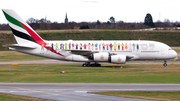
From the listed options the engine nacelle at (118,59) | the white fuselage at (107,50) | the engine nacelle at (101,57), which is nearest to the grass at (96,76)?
the engine nacelle at (118,59)

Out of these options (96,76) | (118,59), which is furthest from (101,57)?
(96,76)

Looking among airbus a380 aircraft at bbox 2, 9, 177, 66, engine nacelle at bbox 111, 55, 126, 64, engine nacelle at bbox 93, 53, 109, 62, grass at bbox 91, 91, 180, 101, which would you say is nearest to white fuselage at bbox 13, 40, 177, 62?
airbus a380 aircraft at bbox 2, 9, 177, 66

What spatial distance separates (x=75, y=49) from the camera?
45.9m

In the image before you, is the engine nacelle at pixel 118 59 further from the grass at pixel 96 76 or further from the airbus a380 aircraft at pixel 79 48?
the grass at pixel 96 76

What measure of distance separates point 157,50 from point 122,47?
5.89 m

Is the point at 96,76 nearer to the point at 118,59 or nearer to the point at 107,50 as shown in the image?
the point at 118,59

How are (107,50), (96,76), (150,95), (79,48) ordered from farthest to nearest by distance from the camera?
(79,48) → (107,50) → (96,76) → (150,95)

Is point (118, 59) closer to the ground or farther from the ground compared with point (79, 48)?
closer to the ground

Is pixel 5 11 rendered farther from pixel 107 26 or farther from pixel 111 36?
pixel 107 26

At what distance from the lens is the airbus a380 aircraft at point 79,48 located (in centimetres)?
4525

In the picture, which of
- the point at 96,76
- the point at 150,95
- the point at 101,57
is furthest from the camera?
the point at 101,57

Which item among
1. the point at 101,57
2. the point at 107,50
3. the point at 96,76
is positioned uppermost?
the point at 107,50

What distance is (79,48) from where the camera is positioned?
151 ft

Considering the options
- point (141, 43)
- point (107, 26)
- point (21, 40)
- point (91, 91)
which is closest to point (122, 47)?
point (141, 43)
